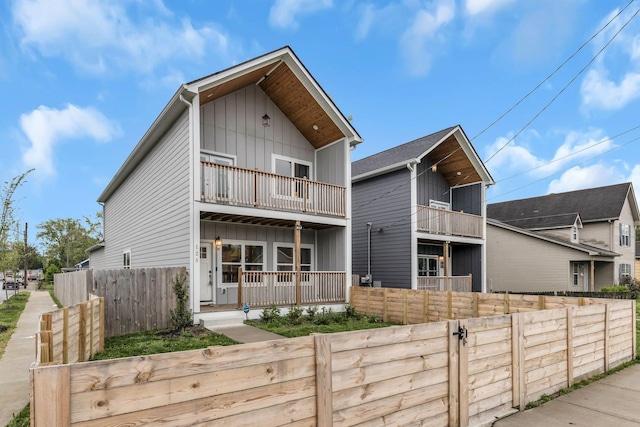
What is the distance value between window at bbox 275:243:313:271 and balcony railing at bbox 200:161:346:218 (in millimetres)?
2119

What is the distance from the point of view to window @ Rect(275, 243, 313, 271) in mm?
→ 14367

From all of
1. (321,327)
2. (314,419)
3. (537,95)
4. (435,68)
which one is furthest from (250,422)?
(435,68)

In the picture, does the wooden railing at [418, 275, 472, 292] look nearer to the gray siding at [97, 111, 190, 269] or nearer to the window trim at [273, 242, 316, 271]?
the window trim at [273, 242, 316, 271]

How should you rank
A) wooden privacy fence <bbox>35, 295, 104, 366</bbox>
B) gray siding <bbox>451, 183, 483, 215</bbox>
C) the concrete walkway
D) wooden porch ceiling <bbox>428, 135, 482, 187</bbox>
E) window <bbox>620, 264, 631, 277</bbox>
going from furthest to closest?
window <bbox>620, 264, 631, 277</bbox> → gray siding <bbox>451, 183, 483, 215</bbox> → wooden porch ceiling <bbox>428, 135, 482, 187</bbox> → the concrete walkway → wooden privacy fence <bbox>35, 295, 104, 366</bbox>

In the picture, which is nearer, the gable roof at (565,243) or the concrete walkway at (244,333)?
the concrete walkway at (244,333)

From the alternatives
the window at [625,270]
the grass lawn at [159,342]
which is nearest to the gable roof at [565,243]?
the window at [625,270]

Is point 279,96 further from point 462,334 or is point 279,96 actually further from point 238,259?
point 462,334

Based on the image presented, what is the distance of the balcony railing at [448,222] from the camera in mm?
16352

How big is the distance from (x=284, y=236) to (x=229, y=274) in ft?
8.27

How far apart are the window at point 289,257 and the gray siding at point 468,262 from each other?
8763mm

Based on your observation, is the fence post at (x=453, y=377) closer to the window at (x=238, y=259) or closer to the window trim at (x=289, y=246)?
the window at (x=238, y=259)

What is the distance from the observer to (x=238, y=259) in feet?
43.9

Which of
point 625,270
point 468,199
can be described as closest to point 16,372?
point 468,199

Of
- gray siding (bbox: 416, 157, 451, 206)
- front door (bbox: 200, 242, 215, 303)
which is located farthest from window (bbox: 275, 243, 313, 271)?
gray siding (bbox: 416, 157, 451, 206)
